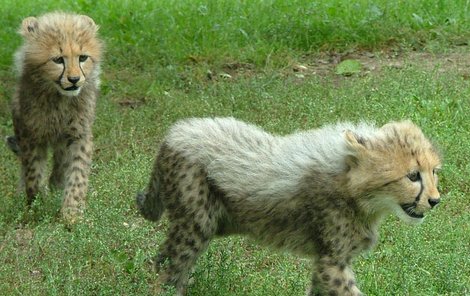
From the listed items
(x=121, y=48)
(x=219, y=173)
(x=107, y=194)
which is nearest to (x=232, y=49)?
(x=121, y=48)

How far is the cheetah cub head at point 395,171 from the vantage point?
193 inches

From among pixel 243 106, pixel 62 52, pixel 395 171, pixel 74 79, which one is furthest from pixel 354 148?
pixel 243 106

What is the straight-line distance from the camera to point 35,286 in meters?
5.32

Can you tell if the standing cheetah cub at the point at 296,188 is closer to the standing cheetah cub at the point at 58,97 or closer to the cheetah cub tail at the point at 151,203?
the cheetah cub tail at the point at 151,203

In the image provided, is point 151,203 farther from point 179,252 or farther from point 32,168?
point 32,168

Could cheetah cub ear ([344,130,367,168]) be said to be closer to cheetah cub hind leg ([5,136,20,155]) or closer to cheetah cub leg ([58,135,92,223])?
cheetah cub leg ([58,135,92,223])

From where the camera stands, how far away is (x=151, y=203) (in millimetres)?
5703

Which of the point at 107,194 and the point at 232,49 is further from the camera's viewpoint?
the point at 232,49

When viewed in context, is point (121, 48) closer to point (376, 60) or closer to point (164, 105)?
point (164, 105)

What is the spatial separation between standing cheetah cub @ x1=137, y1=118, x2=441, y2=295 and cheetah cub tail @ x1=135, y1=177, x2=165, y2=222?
2 cm

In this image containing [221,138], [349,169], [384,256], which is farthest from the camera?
[384,256]

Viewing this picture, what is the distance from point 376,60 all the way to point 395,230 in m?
3.66

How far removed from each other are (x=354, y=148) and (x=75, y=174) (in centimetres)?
264

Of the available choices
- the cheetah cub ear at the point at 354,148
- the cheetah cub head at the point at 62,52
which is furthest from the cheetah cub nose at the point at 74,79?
the cheetah cub ear at the point at 354,148
